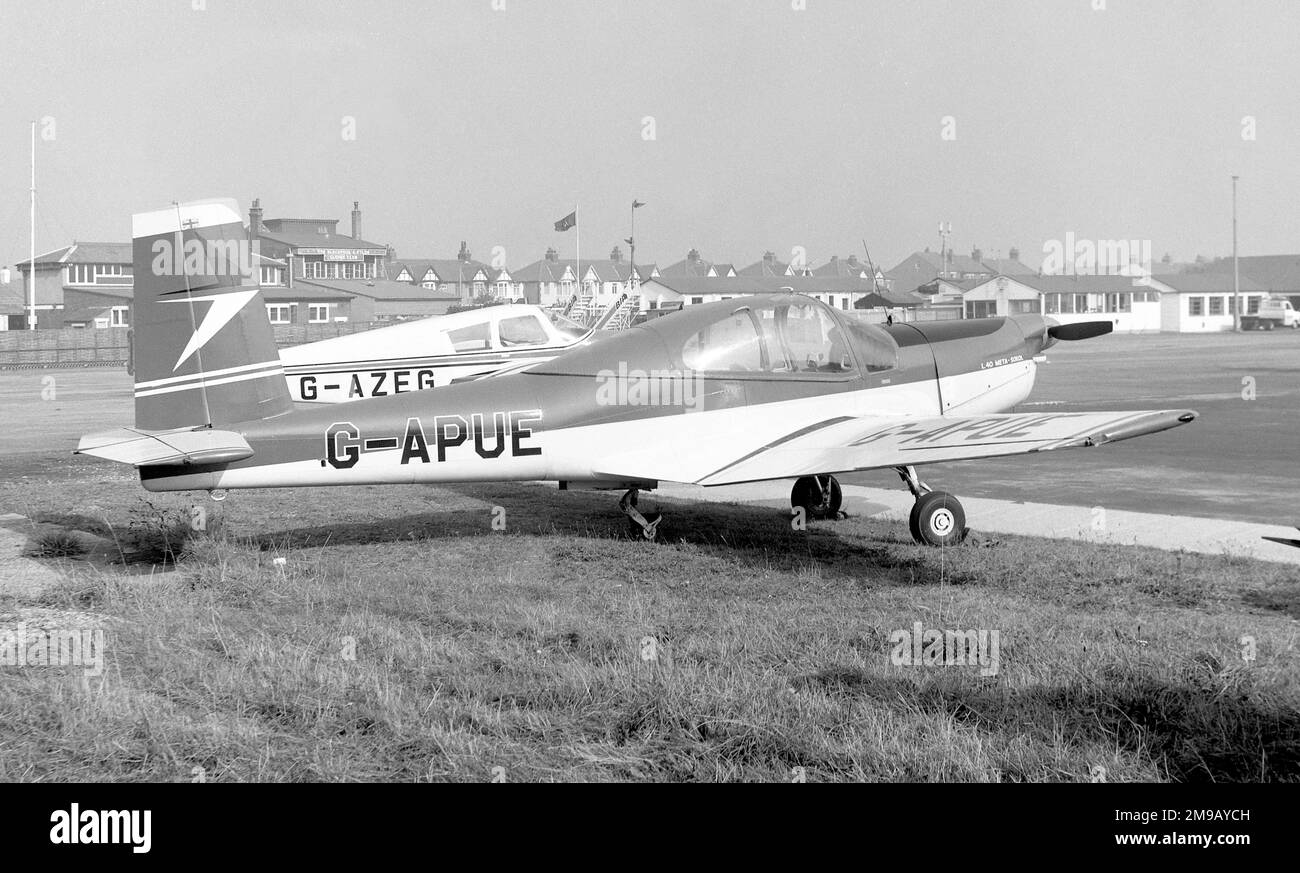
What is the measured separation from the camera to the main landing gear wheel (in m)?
11.5

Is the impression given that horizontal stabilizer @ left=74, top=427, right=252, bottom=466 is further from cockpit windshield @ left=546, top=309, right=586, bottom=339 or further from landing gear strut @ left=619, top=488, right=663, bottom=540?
cockpit windshield @ left=546, top=309, right=586, bottom=339

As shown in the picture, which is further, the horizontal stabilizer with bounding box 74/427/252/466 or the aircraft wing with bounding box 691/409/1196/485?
the aircraft wing with bounding box 691/409/1196/485

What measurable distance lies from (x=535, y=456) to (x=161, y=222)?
3218 millimetres

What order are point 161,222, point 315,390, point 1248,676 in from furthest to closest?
point 315,390
point 161,222
point 1248,676

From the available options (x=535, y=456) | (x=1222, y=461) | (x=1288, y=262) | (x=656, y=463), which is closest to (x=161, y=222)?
(x=535, y=456)

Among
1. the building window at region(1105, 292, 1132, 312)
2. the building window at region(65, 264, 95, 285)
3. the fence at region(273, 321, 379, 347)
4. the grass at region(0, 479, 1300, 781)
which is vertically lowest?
the grass at region(0, 479, 1300, 781)

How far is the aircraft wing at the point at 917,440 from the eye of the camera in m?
8.27

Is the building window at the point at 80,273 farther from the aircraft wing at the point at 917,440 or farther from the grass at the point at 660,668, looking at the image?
the aircraft wing at the point at 917,440

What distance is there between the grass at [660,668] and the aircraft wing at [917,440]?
0.75 meters

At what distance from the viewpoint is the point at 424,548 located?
1017cm

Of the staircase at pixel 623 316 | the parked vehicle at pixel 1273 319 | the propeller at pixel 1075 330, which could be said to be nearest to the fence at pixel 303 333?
the staircase at pixel 623 316

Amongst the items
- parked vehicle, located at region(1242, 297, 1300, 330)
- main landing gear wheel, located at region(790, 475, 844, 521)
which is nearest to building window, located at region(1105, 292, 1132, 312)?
parked vehicle, located at region(1242, 297, 1300, 330)

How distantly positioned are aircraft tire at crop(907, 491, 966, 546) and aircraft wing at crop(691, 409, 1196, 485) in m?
0.67
